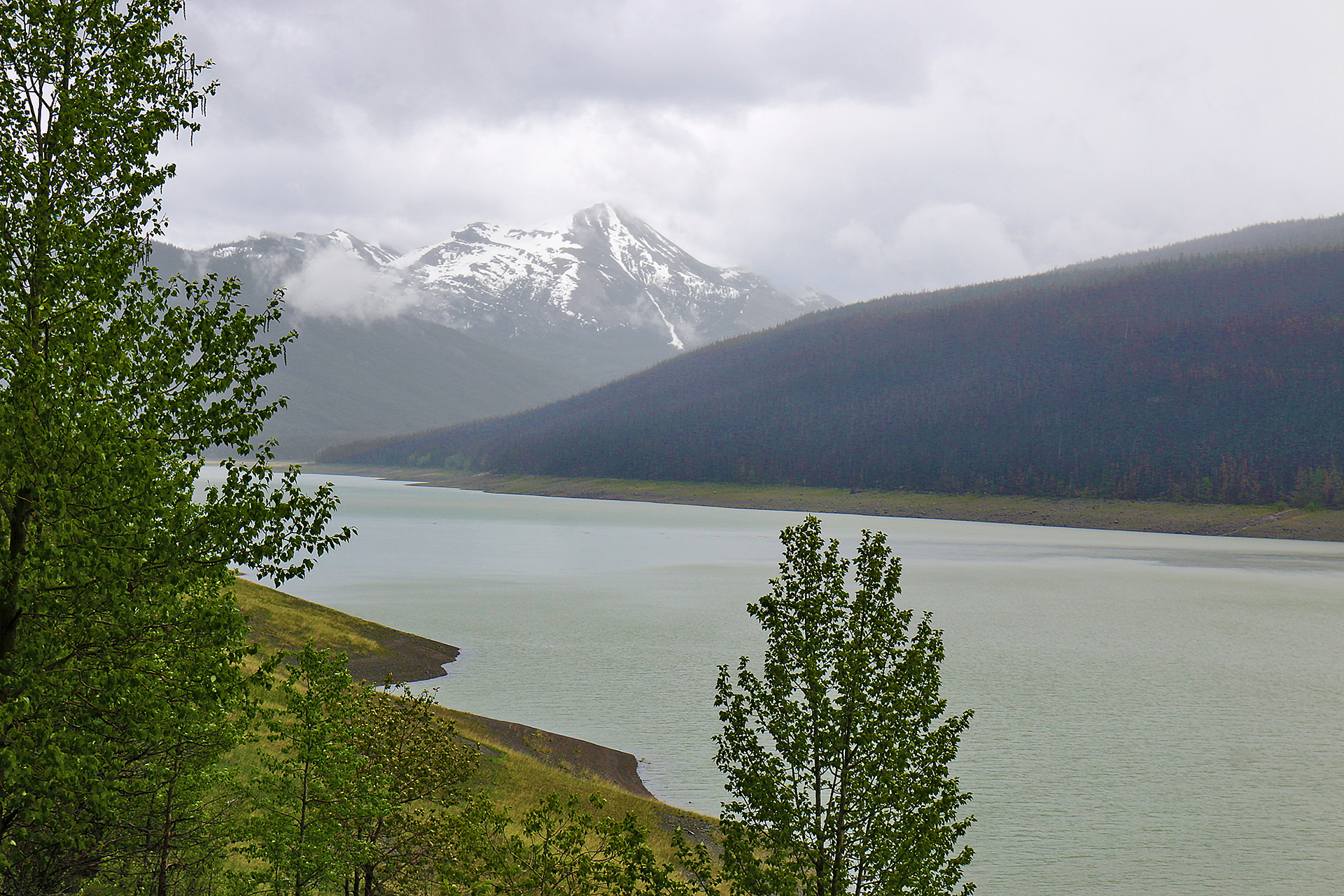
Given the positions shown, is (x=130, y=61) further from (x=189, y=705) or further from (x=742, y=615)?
(x=742, y=615)

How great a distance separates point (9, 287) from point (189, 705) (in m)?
5.27

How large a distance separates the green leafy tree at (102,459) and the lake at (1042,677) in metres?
20.6

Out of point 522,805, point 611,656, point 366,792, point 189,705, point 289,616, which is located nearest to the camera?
point 189,705

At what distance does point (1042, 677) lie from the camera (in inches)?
1934

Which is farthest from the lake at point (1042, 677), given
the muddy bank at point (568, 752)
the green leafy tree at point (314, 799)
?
the green leafy tree at point (314, 799)

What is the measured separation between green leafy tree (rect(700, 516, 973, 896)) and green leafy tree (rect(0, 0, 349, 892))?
6.80 metres

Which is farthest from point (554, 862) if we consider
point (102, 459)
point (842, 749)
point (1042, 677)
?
point (1042, 677)

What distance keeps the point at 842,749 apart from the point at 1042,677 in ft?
131

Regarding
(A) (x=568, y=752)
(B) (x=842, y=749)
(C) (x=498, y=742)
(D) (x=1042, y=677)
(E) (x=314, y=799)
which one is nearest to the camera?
(B) (x=842, y=749)

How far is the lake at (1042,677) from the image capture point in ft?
91.0

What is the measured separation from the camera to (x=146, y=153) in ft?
40.0

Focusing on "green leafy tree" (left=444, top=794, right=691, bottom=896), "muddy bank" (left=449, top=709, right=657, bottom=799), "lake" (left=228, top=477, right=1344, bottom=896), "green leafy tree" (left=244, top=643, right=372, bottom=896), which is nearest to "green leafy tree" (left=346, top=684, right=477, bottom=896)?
"green leafy tree" (left=244, top=643, right=372, bottom=896)

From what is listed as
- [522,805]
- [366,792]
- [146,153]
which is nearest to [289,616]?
[522,805]

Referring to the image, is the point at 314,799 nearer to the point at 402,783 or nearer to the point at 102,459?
the point at 402,783
